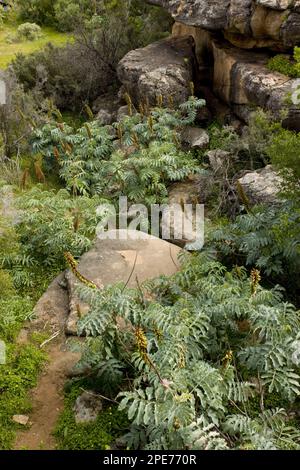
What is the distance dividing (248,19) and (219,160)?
283cm

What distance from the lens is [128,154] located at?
10.5 m

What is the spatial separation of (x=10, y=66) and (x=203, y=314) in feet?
34.0

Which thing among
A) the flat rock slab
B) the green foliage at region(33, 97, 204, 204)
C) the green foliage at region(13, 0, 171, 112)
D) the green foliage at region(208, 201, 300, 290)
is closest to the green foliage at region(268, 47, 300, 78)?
the green foliage at region(33, 97, 204, 204)

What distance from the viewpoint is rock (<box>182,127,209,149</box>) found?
10641 mm

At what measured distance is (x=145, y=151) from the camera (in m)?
9.83

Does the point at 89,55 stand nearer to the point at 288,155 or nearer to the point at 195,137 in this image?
the point at 195,137

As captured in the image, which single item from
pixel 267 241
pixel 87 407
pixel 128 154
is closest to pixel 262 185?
pixel 267 241

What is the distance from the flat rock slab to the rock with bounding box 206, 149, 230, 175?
2112 millimetres

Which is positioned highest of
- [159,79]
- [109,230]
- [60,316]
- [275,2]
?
[275,2]

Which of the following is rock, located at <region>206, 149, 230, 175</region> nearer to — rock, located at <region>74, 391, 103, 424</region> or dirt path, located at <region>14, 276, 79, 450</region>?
dirt path, located at <region>14, 276, 79, 450</region>

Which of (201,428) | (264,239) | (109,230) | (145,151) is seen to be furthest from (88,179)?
(201,428)

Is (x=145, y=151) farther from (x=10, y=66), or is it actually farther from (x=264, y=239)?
(x=10, y=66)

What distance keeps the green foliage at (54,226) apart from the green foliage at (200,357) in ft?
6.34

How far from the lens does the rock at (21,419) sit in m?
5.51
